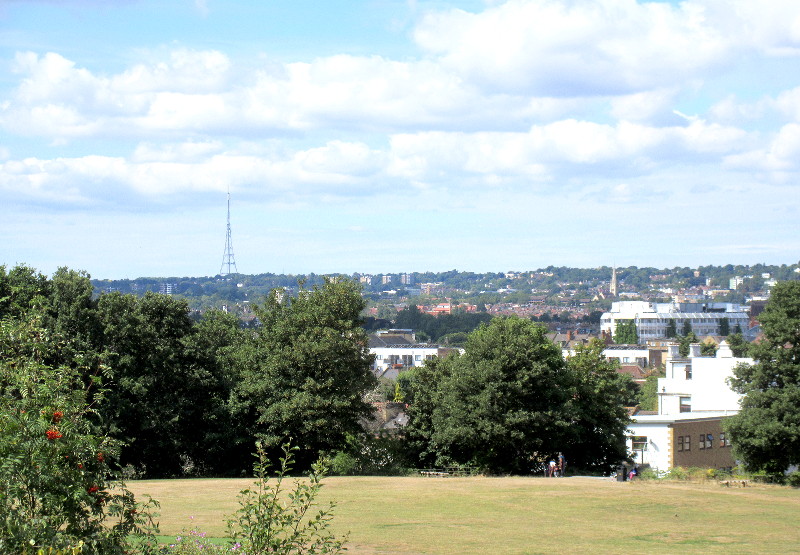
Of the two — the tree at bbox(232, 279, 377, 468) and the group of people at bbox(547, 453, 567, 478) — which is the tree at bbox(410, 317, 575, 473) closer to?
the group of people at bbox(547, 453, 567, 478)

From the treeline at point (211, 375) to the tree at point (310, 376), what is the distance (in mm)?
59

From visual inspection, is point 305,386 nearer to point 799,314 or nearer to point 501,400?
point 501,400

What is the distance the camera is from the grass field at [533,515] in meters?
21.4

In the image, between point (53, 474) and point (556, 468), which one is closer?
point (53, 474)

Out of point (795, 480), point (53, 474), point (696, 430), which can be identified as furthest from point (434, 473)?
point (53, 474)

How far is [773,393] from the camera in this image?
4412 centimetres

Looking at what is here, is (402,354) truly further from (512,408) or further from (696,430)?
(512,408)

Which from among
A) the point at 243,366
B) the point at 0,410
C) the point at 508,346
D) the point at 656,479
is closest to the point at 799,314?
the point at 656,479

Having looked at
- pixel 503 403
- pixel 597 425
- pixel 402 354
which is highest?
pixel 503 403

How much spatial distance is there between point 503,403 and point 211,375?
14932 mm

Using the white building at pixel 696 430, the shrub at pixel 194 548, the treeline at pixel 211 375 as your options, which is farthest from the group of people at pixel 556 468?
the shrub at pixel 194 548

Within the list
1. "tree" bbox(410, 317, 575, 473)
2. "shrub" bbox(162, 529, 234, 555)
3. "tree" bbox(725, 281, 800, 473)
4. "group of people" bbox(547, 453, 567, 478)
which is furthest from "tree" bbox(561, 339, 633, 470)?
"shrub" bbox(162, 529, 234, 555)

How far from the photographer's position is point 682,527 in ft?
83.2

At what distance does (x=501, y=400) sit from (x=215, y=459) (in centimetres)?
1489
